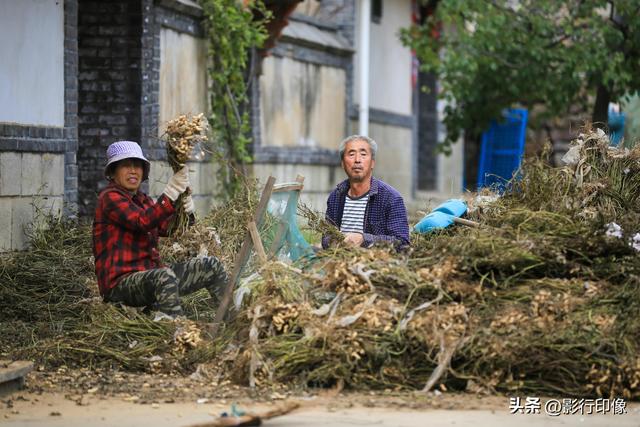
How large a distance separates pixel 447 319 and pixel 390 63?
16.2m

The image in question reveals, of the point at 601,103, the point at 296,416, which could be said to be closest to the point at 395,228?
the point at 296,416

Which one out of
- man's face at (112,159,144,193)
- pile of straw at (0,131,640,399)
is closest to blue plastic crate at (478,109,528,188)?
pile of straw at (0,131,640,399)

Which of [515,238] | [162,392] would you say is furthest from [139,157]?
[515,238]

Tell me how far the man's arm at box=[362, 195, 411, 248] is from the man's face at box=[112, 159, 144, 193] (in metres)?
1.52

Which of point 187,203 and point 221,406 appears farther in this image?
point 187,203

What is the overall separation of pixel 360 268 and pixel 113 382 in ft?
4.93

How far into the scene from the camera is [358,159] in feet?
28.3

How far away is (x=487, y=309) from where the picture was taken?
22.9ft

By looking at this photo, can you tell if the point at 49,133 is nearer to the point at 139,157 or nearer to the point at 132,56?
the point at 132,56

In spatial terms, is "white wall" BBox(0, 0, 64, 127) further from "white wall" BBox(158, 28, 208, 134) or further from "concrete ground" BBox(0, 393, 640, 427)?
"concrete ground" BBox(0, 393, 640, 427)

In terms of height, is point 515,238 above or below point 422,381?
above

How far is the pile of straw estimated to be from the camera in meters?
6.69

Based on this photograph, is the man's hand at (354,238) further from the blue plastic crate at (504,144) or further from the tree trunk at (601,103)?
the blue plastic crate at (504,144)

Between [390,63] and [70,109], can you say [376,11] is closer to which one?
[390,63]
